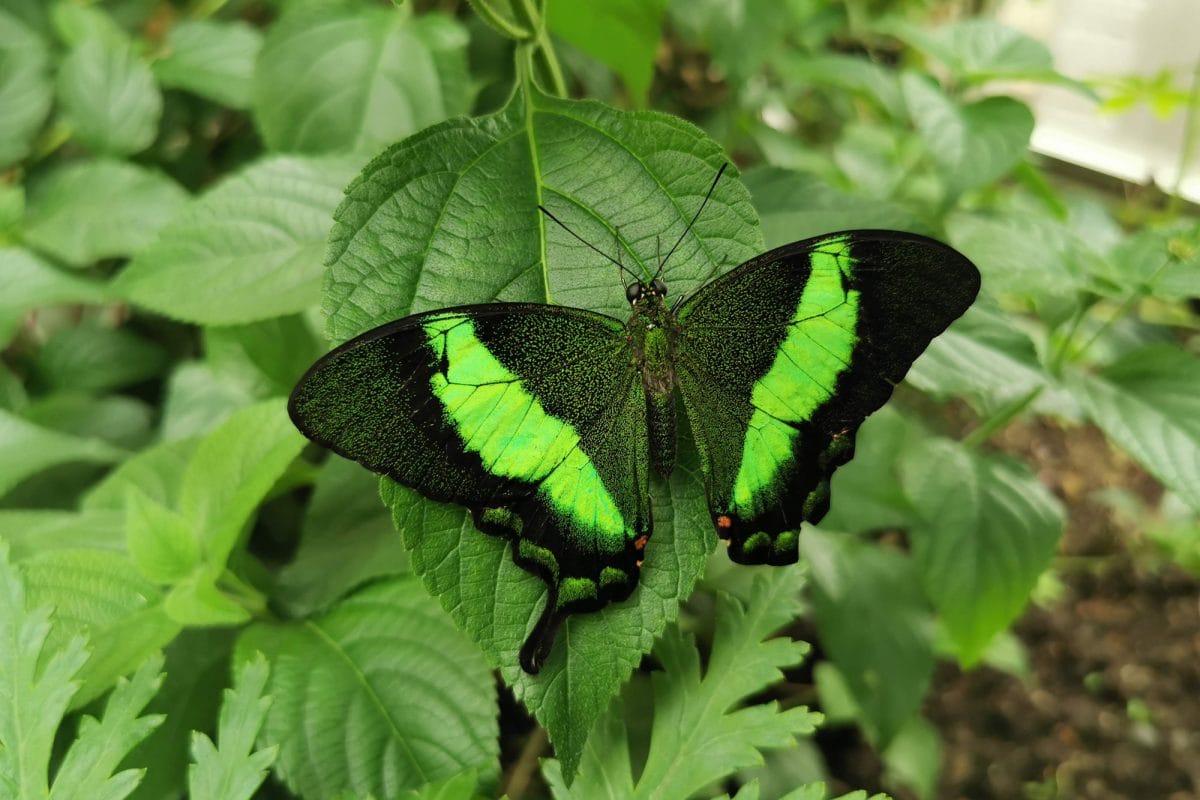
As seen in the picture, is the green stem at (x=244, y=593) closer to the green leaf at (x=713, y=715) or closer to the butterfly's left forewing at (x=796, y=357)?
the green leaf at (x=713, y=715)

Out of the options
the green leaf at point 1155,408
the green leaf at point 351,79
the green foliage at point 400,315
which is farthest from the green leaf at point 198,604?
the green leaf at point 1155,408

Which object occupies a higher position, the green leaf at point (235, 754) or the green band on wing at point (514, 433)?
the green band on wing at point (514, 433)

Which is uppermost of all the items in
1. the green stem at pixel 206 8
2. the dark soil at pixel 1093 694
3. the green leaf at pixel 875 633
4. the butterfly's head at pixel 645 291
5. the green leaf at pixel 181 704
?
the butterfly's head at pixel 645 291

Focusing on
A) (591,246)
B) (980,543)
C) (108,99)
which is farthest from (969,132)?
(108,99)

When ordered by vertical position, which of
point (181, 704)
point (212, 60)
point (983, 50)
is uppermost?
point (983, 50)

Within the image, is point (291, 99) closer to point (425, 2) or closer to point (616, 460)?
point (425, 2)

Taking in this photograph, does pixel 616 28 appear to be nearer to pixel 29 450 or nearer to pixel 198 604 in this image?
pixel 198 604

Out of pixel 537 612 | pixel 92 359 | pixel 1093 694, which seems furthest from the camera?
pixel 1093 694
